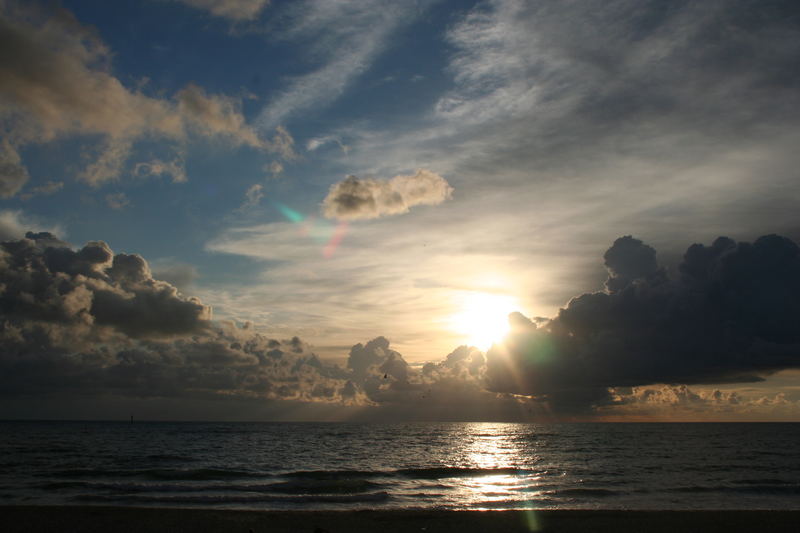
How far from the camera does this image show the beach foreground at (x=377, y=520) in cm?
2342

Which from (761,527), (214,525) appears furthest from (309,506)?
(761,527)

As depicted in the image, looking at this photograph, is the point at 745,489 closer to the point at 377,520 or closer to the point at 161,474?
the point at 377,520

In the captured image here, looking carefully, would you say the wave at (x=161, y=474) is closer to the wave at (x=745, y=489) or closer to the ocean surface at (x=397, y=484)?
the ocean surface at (x=397, y=484)

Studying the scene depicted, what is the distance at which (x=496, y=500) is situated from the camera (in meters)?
33.1

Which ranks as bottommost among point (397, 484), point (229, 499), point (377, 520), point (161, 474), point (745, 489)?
point (745, 489)

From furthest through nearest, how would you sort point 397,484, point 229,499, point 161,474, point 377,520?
point 161,474, point 397,484, point 229,499, point 377,520

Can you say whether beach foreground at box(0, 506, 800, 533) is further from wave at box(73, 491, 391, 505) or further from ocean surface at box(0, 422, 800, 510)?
wave at box(73, 491, 391, 505)

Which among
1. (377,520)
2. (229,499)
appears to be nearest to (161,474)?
(229,499)

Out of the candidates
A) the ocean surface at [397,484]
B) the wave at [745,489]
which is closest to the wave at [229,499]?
the ocean surface at [397,484]

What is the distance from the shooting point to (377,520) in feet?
82.3

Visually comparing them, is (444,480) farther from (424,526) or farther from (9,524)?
(9,524)

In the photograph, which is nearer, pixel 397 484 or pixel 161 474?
pixel 397 484

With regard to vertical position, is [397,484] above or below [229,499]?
below

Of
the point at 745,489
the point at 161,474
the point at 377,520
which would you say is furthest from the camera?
the point at 161,474
